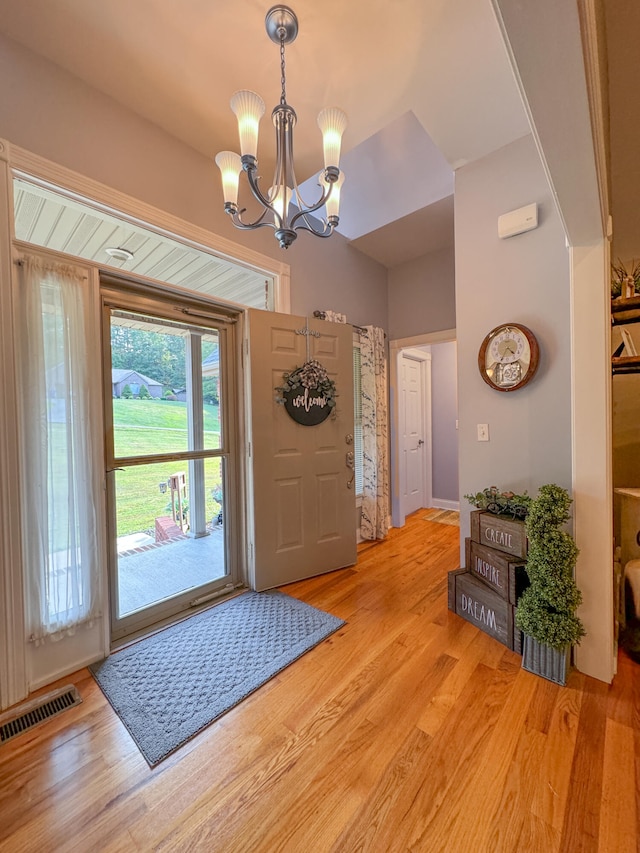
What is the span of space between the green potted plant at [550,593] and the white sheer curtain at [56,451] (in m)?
2.23

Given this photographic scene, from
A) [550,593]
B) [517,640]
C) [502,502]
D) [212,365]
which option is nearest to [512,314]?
[502,502]

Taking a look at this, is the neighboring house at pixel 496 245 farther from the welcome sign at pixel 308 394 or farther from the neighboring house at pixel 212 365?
the welcome sign at pixel 308 394

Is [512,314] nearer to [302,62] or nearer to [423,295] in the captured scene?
[423,295]

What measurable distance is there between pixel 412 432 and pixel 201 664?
3.49m

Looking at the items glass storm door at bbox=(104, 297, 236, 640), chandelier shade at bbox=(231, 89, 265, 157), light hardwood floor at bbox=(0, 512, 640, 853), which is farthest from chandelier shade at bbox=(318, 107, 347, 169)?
light hardwood floor at bbox=(0, 512, 640, 853)

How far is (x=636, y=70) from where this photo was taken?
1.57 meters

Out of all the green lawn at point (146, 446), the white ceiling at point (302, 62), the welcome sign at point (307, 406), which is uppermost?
the white ceiling at point (302, 62)

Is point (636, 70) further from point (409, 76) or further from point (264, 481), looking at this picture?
point (264, 481)

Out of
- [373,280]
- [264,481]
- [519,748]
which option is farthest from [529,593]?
[373,280]

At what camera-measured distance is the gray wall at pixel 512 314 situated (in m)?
1.98

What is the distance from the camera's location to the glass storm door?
2041mm

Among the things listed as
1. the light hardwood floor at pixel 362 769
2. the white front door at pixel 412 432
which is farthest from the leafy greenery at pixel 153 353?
the white front door at pixel 412 432

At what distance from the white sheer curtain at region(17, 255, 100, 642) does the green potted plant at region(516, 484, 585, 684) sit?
7.32 feet

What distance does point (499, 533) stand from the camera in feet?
6.44
